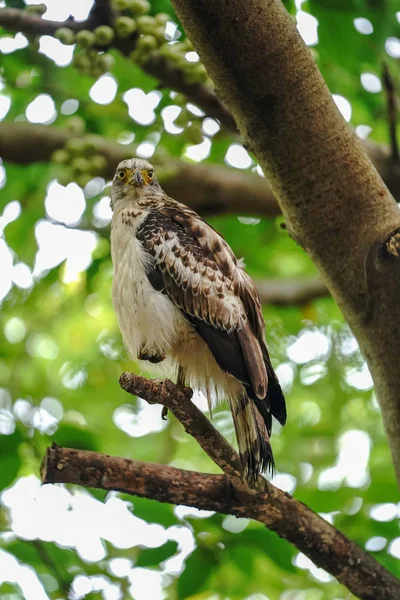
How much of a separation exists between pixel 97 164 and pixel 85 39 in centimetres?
88

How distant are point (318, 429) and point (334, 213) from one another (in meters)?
3.79

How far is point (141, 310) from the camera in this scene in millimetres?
3701

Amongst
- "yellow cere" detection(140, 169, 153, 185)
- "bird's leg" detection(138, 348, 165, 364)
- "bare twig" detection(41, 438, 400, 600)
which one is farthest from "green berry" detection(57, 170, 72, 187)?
"bare twig" detection(41, 438, 400, 600)

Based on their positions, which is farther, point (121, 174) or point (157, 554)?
point (121, 174)

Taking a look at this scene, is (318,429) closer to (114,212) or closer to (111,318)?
(111,318)

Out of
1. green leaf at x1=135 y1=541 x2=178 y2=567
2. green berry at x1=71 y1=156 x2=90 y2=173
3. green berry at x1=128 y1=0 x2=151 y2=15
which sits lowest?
green leaf at x1=135 y1=541 x2=178 y2=567

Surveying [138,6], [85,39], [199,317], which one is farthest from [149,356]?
[138,6]

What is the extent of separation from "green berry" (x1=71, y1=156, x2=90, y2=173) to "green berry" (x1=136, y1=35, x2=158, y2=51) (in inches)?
32.0

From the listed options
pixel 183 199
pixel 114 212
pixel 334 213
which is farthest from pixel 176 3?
pixel 183 199

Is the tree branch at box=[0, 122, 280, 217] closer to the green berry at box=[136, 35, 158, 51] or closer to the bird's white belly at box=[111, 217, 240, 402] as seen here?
the green berry at box=[136, 35, 158, 51]

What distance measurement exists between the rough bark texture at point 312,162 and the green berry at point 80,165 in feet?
5.54

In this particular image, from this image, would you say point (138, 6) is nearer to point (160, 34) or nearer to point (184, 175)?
point (160, 34)

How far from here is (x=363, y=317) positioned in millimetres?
3713

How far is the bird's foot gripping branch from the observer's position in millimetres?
3158
